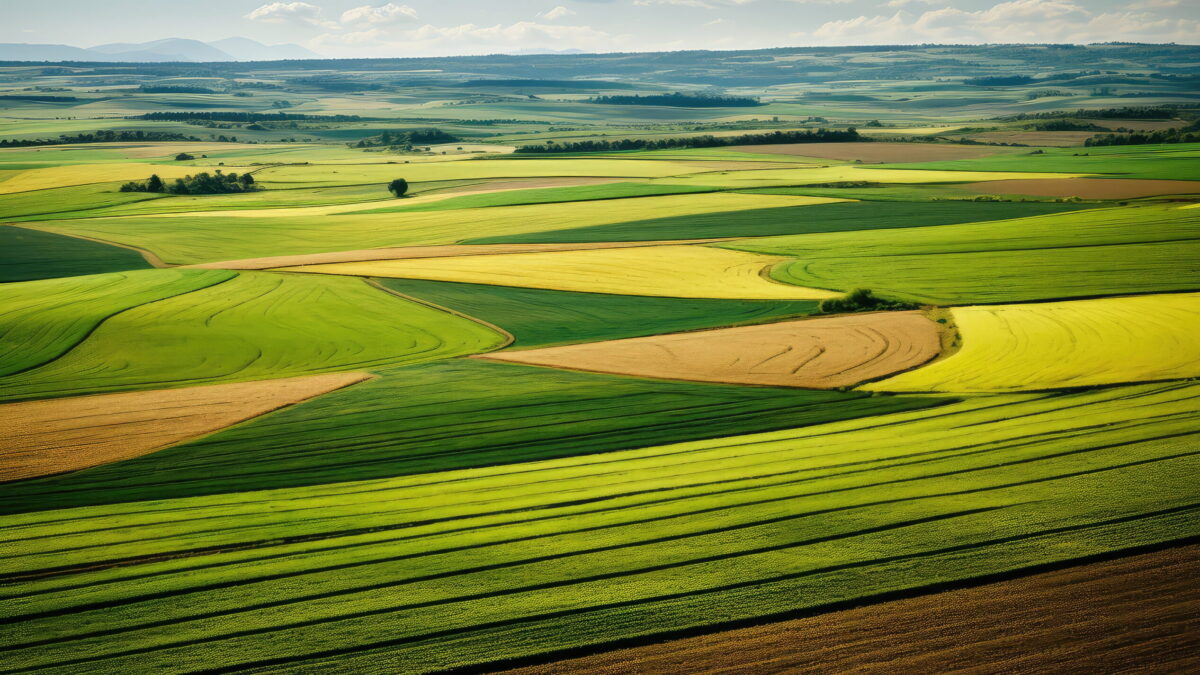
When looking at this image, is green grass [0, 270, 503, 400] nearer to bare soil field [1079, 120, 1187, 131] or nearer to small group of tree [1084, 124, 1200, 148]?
small group of tree [1084, 124, 1200, 148]

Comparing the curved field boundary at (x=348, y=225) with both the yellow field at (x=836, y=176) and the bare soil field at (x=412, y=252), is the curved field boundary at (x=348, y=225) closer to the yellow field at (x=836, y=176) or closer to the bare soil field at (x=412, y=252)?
the bare soil field at (x=412, y=252)

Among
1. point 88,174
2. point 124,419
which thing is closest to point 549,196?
point 88,174

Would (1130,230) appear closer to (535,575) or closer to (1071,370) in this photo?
(1071,370)

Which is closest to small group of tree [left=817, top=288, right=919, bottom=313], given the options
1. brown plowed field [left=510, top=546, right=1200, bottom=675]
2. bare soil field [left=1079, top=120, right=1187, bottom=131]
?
brown plowed field [left=510, top=546, right=1200, bottom=675]

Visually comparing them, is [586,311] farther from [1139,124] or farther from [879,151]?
[1139,124]

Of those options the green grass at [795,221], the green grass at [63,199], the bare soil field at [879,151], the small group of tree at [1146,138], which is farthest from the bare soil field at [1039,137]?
the green grass at [63,199]

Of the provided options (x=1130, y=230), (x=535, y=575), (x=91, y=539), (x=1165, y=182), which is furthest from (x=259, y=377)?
(x=1165, y=182)
